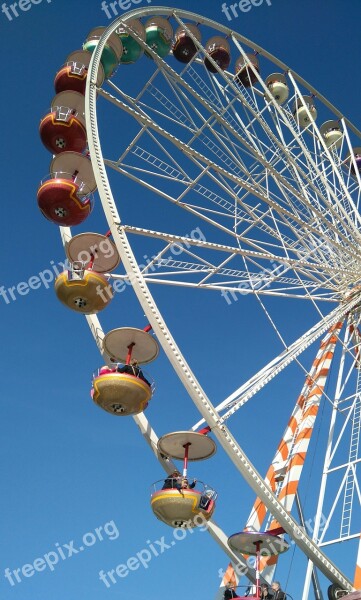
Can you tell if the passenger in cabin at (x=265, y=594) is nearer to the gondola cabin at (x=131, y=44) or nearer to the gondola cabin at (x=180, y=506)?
the gondola cabin at (x=180, y=506)

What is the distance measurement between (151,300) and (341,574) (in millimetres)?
4525

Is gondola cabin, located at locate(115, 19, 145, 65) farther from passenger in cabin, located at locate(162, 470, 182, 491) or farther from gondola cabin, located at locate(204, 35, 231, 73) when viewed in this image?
passenger in cabin, located at locate(162, 470, 182, 491)

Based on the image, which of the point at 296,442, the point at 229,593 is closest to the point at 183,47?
the point at 296,442

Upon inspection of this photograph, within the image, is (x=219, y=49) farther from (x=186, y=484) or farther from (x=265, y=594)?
(x=265, y=594)

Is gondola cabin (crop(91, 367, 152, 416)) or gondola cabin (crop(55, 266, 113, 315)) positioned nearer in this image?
gondola cabin (crop(91, 367, 152, 416))

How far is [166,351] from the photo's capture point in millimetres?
7738

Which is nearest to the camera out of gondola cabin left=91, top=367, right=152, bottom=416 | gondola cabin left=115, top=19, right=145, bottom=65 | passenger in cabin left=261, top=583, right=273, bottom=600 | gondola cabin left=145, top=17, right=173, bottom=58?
passenger in cabin left=261, top=583, right=273, bottom=600

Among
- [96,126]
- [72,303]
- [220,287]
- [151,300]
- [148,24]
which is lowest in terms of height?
[151,300]

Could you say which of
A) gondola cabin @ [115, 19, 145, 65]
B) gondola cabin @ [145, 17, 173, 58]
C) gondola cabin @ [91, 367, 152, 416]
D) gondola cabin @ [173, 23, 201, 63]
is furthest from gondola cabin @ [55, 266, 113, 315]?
gondola cabin @ [173, 23, 201, 63]

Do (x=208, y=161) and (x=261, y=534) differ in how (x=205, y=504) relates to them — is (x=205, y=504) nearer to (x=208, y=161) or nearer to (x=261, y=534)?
(x=261, y=534)

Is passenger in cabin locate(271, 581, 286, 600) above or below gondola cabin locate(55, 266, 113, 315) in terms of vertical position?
below

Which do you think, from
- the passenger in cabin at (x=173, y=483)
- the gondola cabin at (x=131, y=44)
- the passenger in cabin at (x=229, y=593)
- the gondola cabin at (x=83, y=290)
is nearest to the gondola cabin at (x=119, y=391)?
the passenger in cabin at (x=173, y=483)

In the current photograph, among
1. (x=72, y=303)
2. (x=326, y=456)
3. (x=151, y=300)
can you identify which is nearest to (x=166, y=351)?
(x=151, y=300)

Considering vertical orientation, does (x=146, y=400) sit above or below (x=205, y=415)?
above
